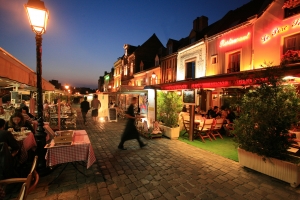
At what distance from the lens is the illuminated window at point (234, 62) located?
411 inches

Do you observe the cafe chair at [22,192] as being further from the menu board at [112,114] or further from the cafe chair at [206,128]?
the menu board at [112,114]

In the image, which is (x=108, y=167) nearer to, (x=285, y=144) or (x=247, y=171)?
(x=247, y=171)

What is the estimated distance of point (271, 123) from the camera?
4055 millimetres

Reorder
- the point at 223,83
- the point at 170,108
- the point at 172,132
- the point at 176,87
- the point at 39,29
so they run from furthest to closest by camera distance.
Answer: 1. the point at 176,87
2. the point at 170,108
3. the point at 172,132
4. the point at 223,83
5. the point at 39,29

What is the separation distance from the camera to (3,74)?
278cm

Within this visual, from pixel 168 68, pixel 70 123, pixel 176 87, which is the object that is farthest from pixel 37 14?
pixel 168 68

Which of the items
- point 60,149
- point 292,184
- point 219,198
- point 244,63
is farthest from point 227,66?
point 60,149

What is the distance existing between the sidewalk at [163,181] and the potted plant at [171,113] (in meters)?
2.21

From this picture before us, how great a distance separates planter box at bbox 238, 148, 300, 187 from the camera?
3656mm

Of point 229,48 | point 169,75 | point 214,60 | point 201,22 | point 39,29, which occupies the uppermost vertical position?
point 201,22

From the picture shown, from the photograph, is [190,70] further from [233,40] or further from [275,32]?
[275,32]

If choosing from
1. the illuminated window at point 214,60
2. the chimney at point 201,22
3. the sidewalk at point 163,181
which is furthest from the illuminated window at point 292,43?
the chimney at point 201,22

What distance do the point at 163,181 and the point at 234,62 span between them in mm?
9751

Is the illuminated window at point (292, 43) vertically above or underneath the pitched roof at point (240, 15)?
underneath
